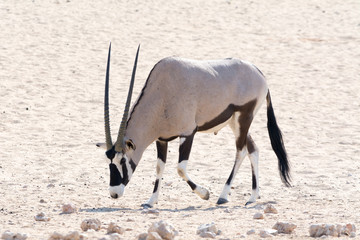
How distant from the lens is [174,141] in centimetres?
1157

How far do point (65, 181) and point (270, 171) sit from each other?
2.64 meters

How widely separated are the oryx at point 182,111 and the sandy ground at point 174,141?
42 centimetres

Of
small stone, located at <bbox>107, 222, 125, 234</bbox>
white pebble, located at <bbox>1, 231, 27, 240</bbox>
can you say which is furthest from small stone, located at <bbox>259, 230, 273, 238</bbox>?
white pebble, located at <bbox>1, 231, 27, 240</bbox>

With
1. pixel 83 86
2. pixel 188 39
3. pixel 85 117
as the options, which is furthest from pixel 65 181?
pixel 188 39

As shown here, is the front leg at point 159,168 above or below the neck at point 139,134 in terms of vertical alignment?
below

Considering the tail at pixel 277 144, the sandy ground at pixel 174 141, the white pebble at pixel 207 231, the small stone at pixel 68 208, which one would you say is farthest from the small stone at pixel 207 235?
the tail at pixel 277 144

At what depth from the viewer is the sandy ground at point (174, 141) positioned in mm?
7633

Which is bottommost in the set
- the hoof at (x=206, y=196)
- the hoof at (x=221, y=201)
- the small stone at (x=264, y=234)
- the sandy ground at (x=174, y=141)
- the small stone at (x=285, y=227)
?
the sandy ground at (x=174, y=141)

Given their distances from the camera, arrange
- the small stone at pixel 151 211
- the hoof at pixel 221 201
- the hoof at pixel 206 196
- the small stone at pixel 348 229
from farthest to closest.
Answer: the hoof at pixel 221 201 < the hoof at pixel 206 196 < the small stone at pixel 151 211 < the small stone at pixel 348 229

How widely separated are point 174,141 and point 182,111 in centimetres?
353

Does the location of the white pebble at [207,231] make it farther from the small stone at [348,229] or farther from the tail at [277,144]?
the tail at [277,144]

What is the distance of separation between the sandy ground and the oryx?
1.37ft

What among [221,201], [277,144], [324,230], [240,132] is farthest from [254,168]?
[324,230]

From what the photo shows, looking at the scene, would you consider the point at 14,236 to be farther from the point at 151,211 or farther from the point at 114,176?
the point at 114,176
